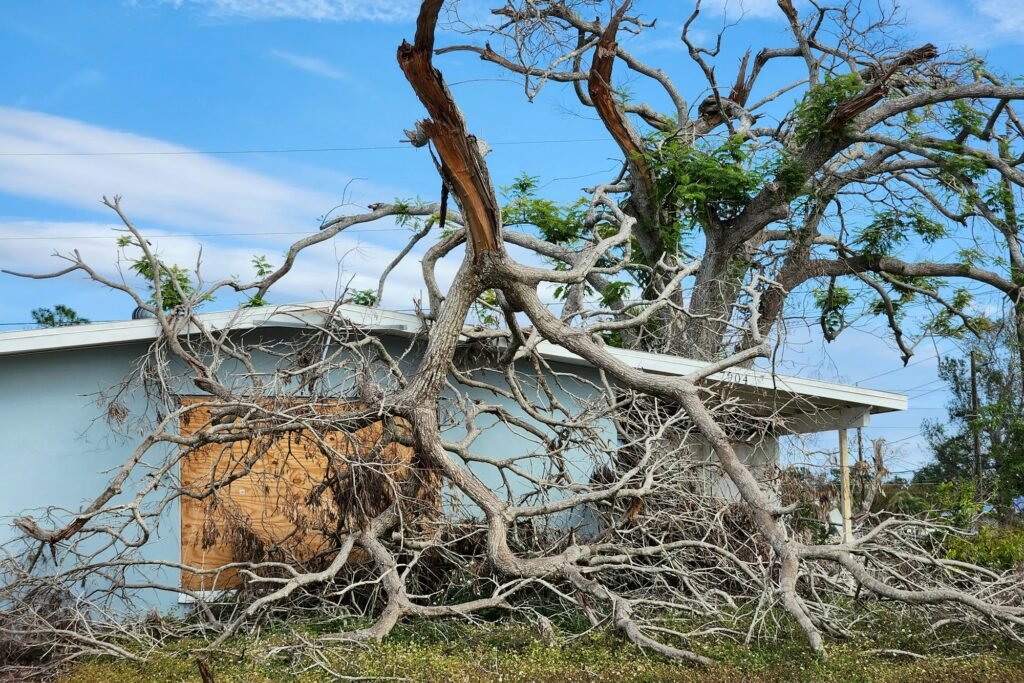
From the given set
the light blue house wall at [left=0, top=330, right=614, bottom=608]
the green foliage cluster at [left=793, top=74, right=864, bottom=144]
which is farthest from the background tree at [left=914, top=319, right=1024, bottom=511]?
the light blue house wall at [left=0, top=330, right=614, bottom=608]

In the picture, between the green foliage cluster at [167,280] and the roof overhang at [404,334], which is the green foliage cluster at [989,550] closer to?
the roof overhang at [404,334]

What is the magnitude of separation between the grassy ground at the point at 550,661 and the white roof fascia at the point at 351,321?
2953 millimetres

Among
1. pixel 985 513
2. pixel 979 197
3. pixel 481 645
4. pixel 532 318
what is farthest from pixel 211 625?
pixel 979 197

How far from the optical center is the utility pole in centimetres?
1746

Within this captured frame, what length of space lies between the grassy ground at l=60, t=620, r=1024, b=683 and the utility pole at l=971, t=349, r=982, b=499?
904cm

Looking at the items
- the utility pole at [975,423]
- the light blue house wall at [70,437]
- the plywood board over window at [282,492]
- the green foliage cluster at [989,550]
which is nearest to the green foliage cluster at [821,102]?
the utility pole at [975,423]

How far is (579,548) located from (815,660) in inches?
93.0

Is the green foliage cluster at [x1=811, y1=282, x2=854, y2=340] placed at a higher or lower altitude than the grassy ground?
higher

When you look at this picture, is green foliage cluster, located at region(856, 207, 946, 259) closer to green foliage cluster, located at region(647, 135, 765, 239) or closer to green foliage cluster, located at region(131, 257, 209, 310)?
green foliage cluster, located at region(647, 135, 765, 239)

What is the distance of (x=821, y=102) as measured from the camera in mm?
16234

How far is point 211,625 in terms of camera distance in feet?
30.5

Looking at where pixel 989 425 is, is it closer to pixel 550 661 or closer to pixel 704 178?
pixel 704 178

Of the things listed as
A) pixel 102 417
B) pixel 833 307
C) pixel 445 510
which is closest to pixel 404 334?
pixel 445 510

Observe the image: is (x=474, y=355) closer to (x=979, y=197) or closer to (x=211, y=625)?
(x=211, y=625)
